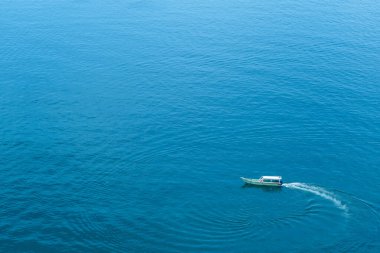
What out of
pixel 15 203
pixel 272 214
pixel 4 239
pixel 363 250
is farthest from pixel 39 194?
pixel 363 250

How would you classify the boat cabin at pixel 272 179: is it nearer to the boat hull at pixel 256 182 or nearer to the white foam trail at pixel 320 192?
the boat hull at pixel 256 182

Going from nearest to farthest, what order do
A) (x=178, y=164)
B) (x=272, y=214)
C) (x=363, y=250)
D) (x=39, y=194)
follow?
(x=363, y=250) → (x=272, y=214) → (x=39, y=194) → (x=178, y=164)

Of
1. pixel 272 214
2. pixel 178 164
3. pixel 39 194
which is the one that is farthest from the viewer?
pixel 178 164

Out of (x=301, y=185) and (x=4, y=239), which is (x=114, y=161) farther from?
(x=301, y=185)

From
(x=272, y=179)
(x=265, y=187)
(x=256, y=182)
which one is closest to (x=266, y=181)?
(x=272, y=179)

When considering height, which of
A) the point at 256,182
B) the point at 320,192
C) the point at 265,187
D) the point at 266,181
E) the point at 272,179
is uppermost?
the point at 272,179

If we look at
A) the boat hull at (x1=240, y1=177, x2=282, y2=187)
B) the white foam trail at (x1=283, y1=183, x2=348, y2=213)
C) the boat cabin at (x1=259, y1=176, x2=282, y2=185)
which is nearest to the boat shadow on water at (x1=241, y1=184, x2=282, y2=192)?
the boat hull at (x1=240, y1=177, x2=282, y2=187)

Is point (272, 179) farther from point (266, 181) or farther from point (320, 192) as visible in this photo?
point (320, 192)

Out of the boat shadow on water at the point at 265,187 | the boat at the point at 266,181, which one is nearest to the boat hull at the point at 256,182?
the boat at the point at 266,181
